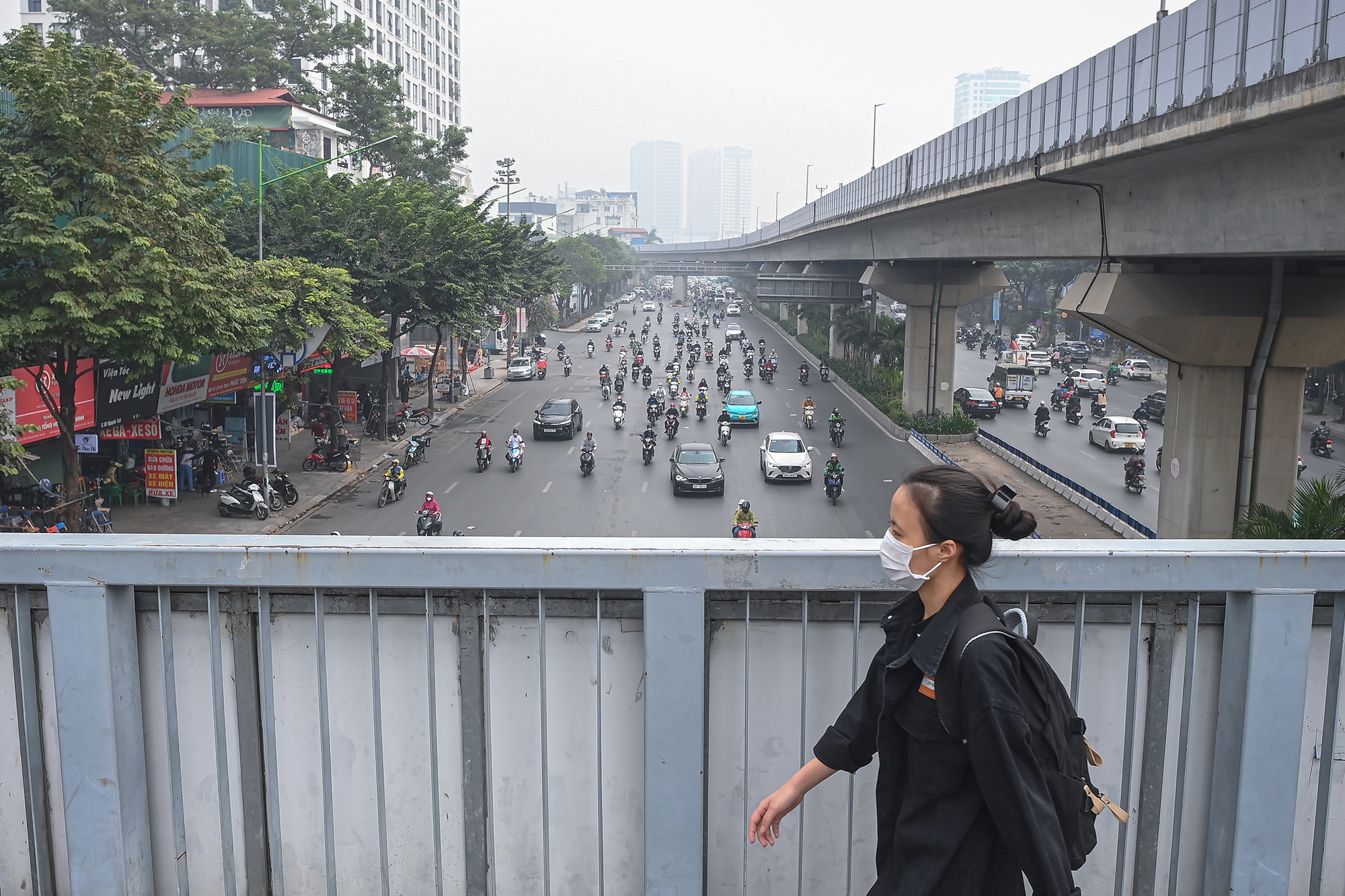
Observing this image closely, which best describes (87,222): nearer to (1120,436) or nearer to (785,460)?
(785,460)

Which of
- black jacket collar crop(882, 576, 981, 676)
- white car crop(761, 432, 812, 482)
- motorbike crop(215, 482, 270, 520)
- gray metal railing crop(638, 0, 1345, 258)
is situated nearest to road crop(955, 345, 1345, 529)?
gray metal railing crop(638, 0, 1345, 258)

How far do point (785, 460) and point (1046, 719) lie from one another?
30384mm

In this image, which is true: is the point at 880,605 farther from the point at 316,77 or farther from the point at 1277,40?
the point at 316,77

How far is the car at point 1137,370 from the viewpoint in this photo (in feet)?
211

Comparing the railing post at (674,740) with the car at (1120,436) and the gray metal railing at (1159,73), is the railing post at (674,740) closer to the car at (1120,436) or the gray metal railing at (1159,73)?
the gray metal railing at (1159,73)

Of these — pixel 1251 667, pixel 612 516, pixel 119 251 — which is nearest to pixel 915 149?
pixel 612 516

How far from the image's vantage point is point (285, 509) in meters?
27.7

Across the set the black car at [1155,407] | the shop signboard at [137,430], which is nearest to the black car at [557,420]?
the shop signboard at [137,430]

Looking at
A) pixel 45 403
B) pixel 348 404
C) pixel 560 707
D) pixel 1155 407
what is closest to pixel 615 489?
pixel 348 404

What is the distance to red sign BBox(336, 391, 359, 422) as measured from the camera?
129 ft

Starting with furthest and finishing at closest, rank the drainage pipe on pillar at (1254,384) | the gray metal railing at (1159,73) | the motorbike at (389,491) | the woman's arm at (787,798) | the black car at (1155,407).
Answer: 1. the black car at (1155,407)
2. the motorbike at (389,491)
3. the drainage pipe on pillar at (1254,384)
4. the gray metal railing at (1159,73)
5. the woman's arm at (787,798)

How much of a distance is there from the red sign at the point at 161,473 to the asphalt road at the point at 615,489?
3.24 m

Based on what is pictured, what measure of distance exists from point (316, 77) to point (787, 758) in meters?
77.1

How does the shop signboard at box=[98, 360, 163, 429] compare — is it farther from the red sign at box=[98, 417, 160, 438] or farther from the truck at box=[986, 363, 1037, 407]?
the truck at box=[986, 363, 1037, 407]
